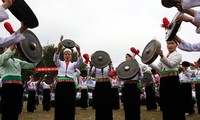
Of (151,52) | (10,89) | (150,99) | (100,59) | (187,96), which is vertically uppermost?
(100,59)

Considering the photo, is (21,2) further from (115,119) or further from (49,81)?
(49,81)

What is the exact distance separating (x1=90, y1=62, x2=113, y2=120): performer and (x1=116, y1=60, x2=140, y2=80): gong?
0.68m

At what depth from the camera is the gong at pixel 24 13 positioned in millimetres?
3484

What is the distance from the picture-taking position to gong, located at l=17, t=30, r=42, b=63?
4.13 metres

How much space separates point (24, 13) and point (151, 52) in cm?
300

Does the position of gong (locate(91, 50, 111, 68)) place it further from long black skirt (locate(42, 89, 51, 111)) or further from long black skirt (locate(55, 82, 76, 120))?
long black skirt (locate(42, 89, 51, 111))

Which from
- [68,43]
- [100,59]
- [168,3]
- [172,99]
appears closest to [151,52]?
[172,99]

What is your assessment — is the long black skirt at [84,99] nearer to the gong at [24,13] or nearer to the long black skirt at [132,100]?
the long black skirt at [132,100]

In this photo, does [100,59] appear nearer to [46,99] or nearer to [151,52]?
[151,52]

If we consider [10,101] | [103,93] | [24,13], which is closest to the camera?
[24,13]

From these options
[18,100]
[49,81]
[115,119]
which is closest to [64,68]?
[18,100]

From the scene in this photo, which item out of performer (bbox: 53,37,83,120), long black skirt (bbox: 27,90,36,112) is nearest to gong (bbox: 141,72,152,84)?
long black skirt (bbox: 27,90,36,112)

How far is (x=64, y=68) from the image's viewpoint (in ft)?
24.5

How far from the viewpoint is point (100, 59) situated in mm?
8766
